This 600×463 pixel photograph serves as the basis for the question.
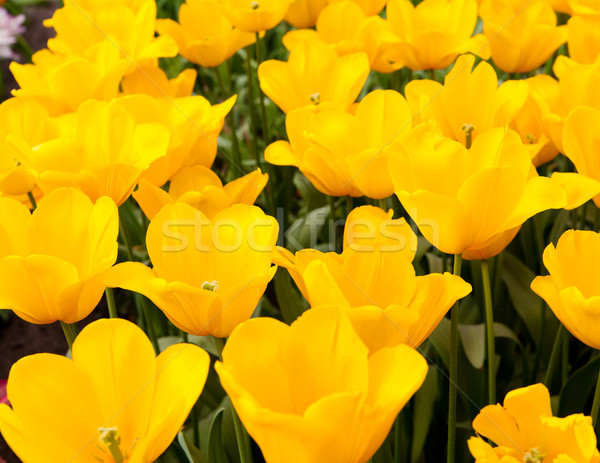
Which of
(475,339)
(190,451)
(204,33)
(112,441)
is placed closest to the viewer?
(112,441)

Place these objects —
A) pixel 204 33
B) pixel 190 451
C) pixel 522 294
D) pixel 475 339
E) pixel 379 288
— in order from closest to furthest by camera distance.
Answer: pixel 379 288 < pixel 190 451 < pixel 475 339 < pixel 522 294 < pixel 204 33

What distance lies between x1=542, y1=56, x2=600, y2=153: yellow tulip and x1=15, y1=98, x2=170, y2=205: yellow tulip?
568mm

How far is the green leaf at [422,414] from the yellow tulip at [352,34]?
25.5 inches

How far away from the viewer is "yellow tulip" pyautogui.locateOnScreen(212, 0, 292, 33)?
4.93 ft

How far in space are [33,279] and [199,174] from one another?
308 mm

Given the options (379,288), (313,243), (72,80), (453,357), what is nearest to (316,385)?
(379,288)

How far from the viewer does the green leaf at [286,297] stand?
129 centimetres

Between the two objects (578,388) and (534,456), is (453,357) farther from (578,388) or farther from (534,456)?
(578,388)

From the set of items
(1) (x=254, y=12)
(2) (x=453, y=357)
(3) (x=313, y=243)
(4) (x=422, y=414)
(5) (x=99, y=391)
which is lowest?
(4) (x=422, y=414)

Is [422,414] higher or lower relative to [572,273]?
lower

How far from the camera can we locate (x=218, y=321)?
32.8 inches

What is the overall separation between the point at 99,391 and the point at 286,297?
0.56 metres

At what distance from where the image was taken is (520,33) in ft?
4.81

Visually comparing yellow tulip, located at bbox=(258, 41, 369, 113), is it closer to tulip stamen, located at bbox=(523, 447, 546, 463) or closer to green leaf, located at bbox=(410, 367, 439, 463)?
green leaf, located at bbox=(410, 367, 439, 463)
